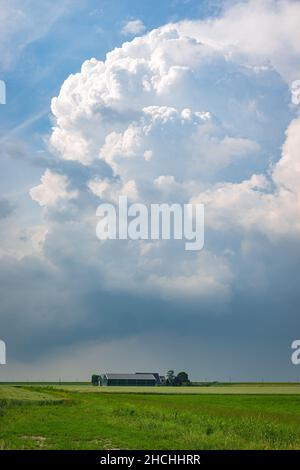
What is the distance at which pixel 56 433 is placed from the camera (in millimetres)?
33000
